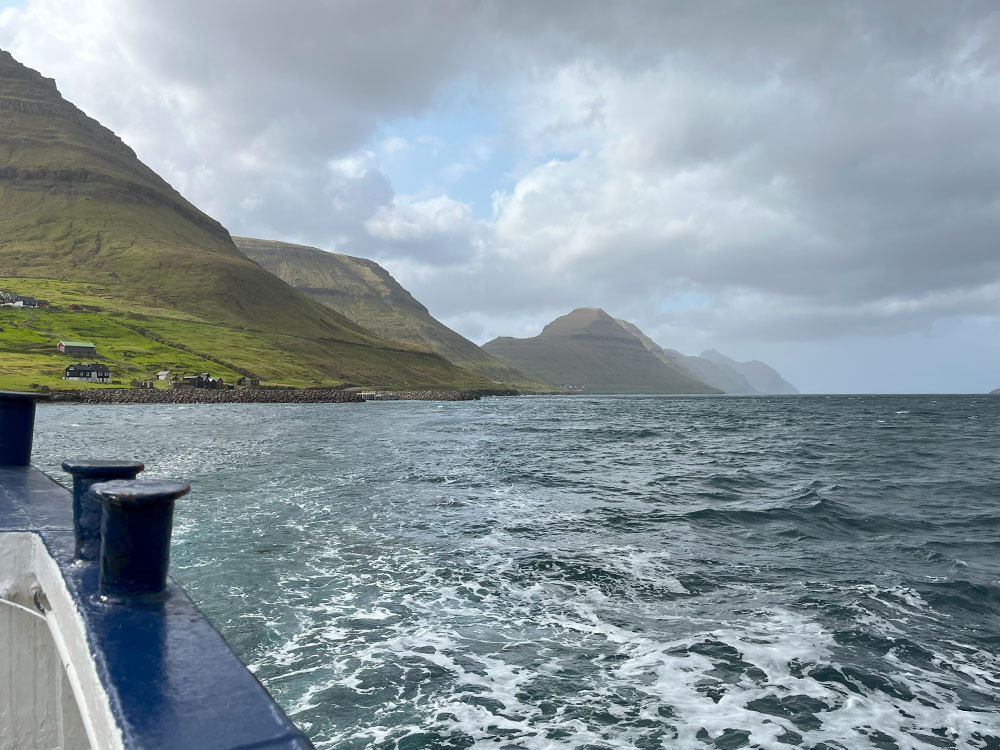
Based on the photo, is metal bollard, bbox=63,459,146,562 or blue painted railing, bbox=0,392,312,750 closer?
blue painted railing, bbox=0,392,312,750

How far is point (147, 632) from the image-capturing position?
10.7ft

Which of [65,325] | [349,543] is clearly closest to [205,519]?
[349,543]

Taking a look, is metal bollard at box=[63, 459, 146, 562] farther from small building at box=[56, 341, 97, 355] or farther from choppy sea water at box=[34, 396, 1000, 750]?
small building at box=[56, 341, 97, 355]

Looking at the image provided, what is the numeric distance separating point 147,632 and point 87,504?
165cm

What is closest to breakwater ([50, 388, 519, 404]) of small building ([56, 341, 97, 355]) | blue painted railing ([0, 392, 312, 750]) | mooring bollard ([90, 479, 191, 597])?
small building ([56, 341, 97, 355])

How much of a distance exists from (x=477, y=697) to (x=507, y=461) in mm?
24750

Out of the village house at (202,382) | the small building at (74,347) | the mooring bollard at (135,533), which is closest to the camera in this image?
the mooring bollard at (135,533)

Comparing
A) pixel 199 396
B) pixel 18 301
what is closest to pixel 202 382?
pixel 199 396

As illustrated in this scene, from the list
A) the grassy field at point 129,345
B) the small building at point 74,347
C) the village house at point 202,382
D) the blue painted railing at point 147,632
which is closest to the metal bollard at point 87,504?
the blue painted railing at point 147,632

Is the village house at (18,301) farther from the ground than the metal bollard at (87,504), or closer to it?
farther from the ground

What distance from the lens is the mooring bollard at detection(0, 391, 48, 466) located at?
8.61 m

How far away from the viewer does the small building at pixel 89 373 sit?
4139 inches

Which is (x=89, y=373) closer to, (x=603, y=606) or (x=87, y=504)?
(x=603, y=606)

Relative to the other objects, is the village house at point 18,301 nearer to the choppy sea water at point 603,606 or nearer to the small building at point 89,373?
the small building at point 89,373
